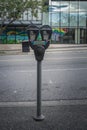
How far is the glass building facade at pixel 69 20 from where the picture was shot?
192 feet

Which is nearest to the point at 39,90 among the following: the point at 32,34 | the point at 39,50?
the point at 39,50

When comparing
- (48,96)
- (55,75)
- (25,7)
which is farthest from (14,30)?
(48,96)

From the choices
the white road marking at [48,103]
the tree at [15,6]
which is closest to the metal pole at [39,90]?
the white road marking at [48,103]

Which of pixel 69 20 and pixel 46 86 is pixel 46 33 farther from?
pixel 69 20

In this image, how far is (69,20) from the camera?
59.2 m

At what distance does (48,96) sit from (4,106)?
5.86ft

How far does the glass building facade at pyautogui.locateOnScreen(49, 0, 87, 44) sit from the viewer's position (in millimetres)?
58625

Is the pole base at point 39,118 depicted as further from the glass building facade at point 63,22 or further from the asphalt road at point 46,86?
the glass building facade at point 63,22

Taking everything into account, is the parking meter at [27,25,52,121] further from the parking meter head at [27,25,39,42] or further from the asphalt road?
the asphalt road

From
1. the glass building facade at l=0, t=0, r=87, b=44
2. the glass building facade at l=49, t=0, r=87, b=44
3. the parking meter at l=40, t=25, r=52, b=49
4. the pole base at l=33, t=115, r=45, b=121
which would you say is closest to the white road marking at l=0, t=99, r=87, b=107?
the pole base at l=33, t=115, r=45, b=121

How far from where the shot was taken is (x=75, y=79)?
13883mm

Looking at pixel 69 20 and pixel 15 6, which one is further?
pixel 69 20

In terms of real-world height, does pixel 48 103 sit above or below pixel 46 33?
below

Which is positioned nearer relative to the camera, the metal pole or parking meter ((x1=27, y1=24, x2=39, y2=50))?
parking meter ((x1=27, y1=24, x2=39, y2=50))
